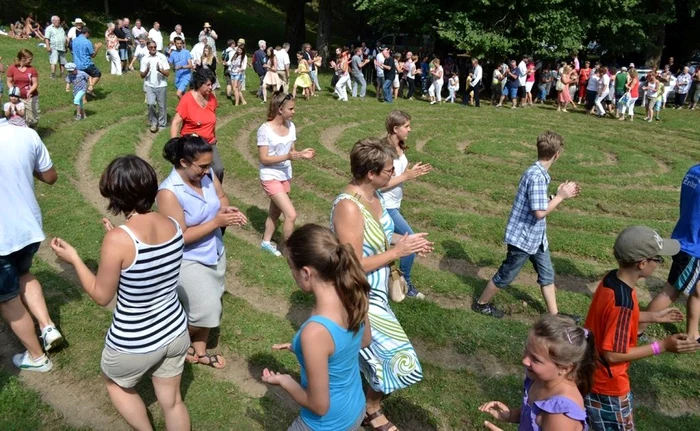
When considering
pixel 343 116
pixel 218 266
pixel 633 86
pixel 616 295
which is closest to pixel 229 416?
pixel 218 266

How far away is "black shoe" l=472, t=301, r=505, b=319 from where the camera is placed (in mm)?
6846

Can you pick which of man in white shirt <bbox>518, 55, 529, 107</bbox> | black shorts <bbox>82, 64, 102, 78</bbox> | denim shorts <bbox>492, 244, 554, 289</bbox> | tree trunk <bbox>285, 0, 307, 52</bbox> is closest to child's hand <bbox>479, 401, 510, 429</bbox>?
denim shorts <bbox>492, 244, 554, 289</bbox>

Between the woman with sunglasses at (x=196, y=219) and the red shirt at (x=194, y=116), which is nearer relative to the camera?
the woman with sunglasses at (x=196, y=219)

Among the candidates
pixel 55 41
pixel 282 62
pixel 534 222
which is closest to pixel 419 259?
pixel 534 222

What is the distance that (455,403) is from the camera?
499cm

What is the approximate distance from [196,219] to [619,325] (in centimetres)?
349

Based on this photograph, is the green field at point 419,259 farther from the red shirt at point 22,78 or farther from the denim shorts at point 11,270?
the red shirt at point 22,78

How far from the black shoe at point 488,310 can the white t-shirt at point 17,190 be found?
16.4 ft

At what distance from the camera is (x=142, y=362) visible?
3.77 m

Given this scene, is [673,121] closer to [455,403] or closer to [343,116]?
[343,116]

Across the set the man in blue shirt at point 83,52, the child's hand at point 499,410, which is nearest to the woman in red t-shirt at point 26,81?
the man in blue shirt at point 83,52

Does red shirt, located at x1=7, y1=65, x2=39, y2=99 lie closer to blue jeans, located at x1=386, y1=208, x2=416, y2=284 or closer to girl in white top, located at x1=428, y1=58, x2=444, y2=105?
blue jeans, located at x1=386, y1=208, x2=416, y2=284

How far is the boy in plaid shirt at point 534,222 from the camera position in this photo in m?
5.93

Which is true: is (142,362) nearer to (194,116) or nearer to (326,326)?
(326,326)
